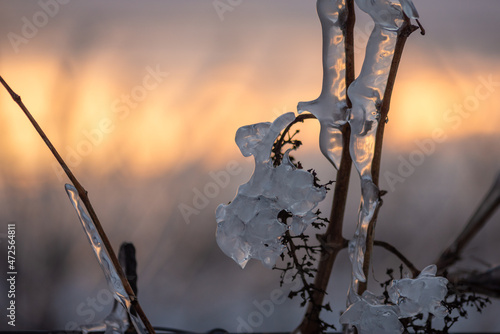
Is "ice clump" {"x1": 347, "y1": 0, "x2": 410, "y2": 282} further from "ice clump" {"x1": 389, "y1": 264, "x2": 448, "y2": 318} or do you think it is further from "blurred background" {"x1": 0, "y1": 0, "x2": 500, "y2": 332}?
"blurred background" {"x1": 0, "y1": 0, "x2": 500, "y2": 332}

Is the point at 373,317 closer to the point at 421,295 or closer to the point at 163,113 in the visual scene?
the point at 421,295

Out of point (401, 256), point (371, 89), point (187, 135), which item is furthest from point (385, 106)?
point (187, 135)

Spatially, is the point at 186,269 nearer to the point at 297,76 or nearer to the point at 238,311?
the point at 238,311

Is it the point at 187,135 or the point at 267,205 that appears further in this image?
the point at 187,135

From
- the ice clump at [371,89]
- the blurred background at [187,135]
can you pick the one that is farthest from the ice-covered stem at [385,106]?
the blurred background at [187,135]

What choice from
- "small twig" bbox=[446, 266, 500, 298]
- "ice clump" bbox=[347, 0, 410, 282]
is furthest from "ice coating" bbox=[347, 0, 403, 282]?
"small twig" bbox=[446, 266, 500, 298]

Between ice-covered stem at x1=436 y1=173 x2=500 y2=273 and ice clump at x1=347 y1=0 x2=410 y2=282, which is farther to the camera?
ice-covered stem at x1=436 y1=173 x2=500 y2=273
